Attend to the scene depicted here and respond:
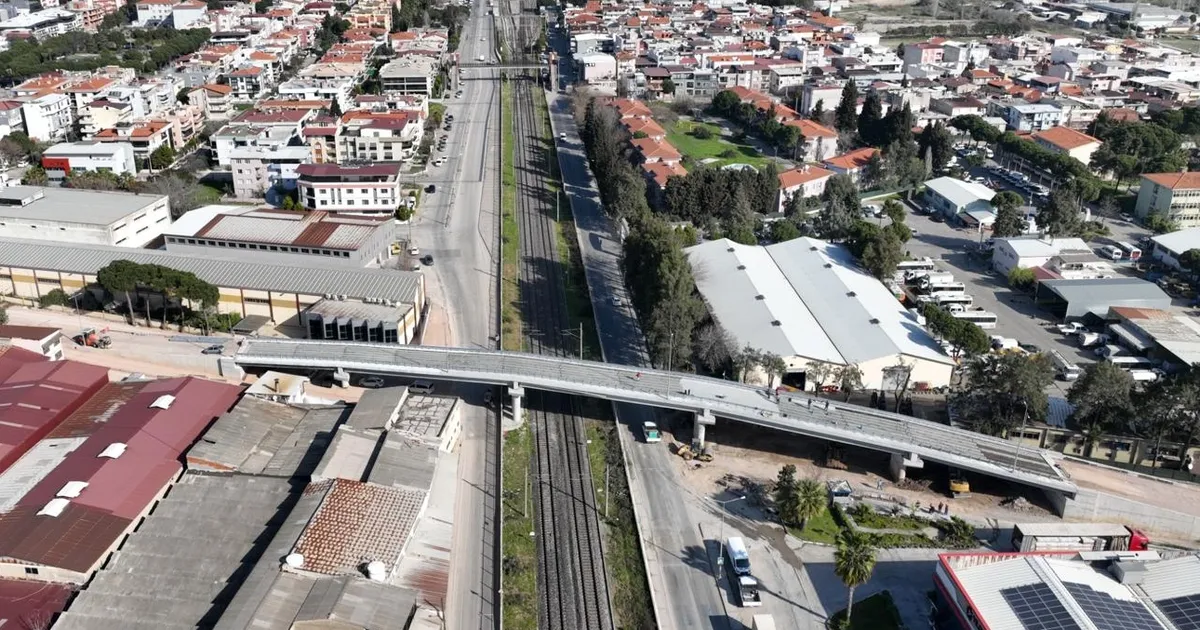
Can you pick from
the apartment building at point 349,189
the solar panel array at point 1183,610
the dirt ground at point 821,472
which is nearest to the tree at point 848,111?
the apartment building at point 349,189

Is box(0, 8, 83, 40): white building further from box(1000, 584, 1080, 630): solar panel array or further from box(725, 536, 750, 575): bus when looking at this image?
box(1000, 584, 1080, 630): solar panel array

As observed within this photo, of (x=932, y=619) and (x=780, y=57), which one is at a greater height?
(x=780, y=57)

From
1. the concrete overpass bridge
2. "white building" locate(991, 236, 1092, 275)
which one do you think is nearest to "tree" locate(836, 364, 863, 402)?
the concrete overpass bridge

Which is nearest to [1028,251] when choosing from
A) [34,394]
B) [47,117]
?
[34,394]

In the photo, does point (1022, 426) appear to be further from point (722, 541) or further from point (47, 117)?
point (47, 117)

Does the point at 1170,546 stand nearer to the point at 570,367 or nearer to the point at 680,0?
the point at 570,367

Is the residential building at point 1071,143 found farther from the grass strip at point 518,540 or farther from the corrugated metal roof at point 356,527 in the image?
the corrugated metal roof at point 356,527

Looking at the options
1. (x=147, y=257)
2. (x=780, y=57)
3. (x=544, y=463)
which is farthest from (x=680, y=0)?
(x=544, y=463)
